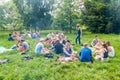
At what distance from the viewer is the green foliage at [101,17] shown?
45469 mm

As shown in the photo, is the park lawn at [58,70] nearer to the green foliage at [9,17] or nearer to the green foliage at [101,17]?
the green foliage at [101,17]

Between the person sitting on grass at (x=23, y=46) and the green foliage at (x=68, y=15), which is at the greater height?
the green foliage at (x=68, y=15)

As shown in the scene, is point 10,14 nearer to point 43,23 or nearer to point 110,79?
point 43,23

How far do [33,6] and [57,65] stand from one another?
36196 mm

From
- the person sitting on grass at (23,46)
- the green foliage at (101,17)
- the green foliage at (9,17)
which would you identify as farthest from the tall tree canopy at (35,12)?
the person sitting on grass at (23,46)

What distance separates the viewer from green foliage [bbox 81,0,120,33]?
45.5 m

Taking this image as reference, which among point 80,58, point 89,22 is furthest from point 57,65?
point 89,22

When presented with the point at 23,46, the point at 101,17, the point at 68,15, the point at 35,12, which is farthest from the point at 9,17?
the point at 23,46

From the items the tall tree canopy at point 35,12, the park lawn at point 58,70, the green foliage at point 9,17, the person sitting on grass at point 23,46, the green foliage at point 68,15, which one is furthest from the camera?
the green foliage at point 9,17

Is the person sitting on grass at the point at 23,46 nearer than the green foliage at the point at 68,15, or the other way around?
the person sitting on grass at the point at 23,46

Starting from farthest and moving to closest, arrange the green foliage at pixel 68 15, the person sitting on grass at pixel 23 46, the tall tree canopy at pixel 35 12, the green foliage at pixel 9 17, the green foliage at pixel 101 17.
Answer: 1. the green foliage at pixel 9 17
2. the tall tree canopy at pixel 35 12
3. the green foliage at pixel 68 15
4. the green foliage at pixel 101 17
5. the person sitting on grass at pixel 23 46

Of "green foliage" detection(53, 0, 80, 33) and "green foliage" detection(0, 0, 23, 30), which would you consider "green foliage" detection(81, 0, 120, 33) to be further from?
"green foliage" detection(0, 0, 23, 30)

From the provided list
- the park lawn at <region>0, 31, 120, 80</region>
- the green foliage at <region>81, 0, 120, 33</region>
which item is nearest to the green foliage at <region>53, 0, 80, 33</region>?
the green foliage at <region>81, 0, 120, 33</region>

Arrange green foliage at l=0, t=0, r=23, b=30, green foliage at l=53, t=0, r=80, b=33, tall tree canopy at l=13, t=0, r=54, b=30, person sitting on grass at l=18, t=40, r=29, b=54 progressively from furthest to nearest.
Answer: green foliage at l=0, t=0, r=23, b=30 < tall tree canopy at l=13, t=0, r=54, b=30 < green foliage at l=53, t=0, r=80, b=33 < person sitting on grass at l=18, t=40, r=29, b=54
